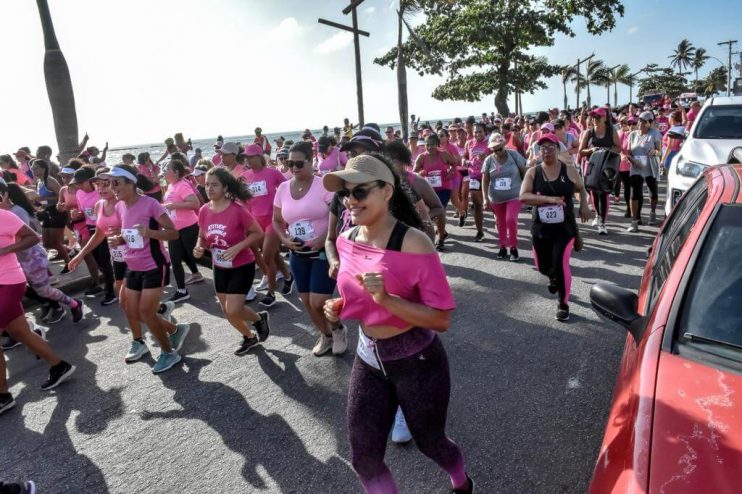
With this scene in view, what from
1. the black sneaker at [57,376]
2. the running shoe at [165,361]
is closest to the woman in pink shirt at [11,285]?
the black sneaker at [57,376]

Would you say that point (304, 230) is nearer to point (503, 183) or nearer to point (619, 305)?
point (619, 305)

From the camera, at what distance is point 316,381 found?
13.1 feet

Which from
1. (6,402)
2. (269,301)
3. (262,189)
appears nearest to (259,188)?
(262,189)

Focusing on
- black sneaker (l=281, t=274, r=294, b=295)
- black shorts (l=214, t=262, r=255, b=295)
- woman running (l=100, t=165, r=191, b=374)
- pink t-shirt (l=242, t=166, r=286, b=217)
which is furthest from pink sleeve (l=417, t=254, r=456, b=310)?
pink t-shirt (l=242, t=166, r=286, b=217)

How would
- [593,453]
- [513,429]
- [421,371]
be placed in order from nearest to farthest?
[421,371]
[593,453]
[513,429]

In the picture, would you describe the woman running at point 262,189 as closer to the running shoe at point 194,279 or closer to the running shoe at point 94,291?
the running shoe at point 194,279

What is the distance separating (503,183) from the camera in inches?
262

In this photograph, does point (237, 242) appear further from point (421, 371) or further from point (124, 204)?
point (421, 371)

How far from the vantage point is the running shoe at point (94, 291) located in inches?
291

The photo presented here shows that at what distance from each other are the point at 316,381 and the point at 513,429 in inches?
65.2

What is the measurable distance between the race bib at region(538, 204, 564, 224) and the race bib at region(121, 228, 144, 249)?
12.4 ft

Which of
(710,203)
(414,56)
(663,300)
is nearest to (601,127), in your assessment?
(710,203)

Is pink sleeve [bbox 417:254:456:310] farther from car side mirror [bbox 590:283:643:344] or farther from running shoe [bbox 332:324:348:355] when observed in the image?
running shoe [bbox 332:324:348:355]

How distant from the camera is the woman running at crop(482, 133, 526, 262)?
21.9ft
